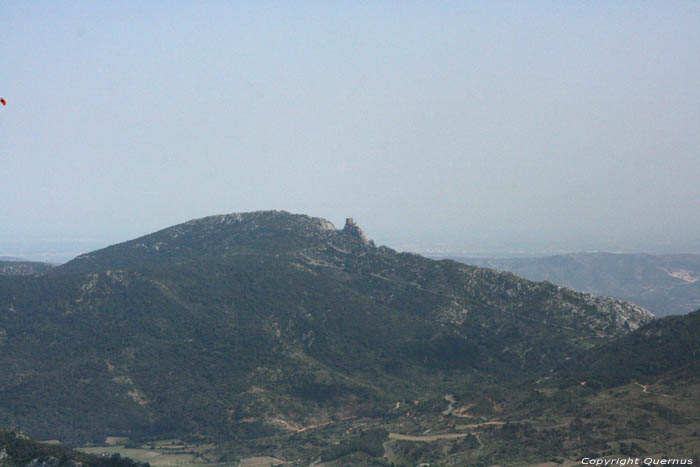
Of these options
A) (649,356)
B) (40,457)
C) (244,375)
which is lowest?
(244,375)

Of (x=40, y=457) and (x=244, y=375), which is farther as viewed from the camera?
(x=244, y=375)

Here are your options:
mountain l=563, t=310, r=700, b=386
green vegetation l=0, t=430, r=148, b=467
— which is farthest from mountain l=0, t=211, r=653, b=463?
green vegetation l=0, t=430, r=148, b=467

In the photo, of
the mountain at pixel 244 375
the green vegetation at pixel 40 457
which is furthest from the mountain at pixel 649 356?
the green vegetation at pixel 40 457

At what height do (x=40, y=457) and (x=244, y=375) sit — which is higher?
(x=40, y=457)

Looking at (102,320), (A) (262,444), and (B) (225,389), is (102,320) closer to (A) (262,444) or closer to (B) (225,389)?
(B) (225,389)

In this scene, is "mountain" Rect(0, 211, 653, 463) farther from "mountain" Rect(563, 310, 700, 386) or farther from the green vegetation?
the green vegetation

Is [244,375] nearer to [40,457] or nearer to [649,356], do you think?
[40,457]

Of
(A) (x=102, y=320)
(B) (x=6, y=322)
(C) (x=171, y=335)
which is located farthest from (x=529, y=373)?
(B) (x=6, y=322)

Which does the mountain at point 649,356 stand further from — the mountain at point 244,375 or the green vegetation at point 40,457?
the green vegetation at point 40,457

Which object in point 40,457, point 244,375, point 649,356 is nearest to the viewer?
point 40,457

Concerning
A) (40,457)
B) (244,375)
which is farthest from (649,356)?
(40,457)

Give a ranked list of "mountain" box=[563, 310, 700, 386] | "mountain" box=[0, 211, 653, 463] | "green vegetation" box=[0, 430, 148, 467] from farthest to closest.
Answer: "mountain" box=[0, 211, 653, 463] → "mountain" box=[563, 310, 700, 386] → "green vegetation" box=[0, 430, 148, 467]
